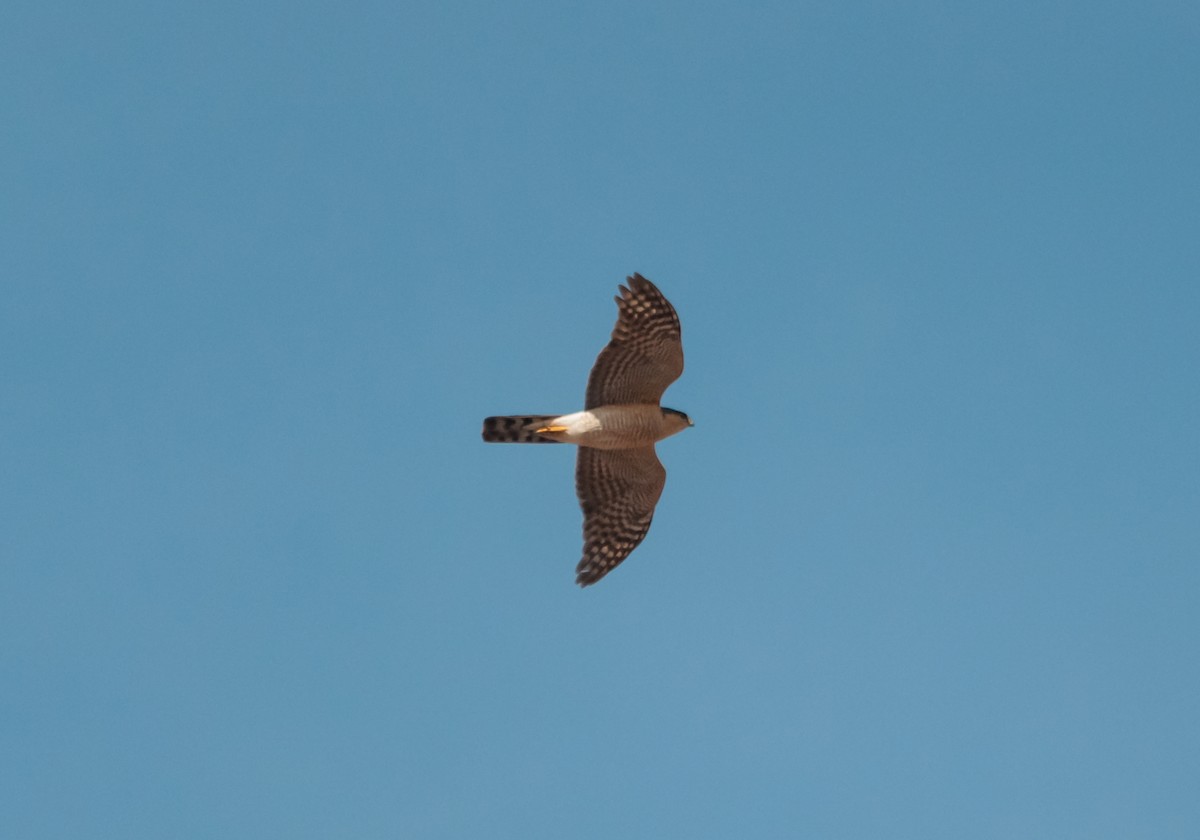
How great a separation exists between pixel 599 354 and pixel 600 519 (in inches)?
106

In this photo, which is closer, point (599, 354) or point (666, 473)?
point (599, 354)

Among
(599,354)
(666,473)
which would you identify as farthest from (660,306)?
(666,473)

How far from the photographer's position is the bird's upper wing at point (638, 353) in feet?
74.3

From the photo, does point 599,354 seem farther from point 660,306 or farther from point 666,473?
point 666,473

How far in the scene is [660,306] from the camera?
22656 millimetres

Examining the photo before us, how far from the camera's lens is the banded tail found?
23.3m

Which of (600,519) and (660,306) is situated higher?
(660,306)

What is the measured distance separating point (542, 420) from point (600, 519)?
194 cm

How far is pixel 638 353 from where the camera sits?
2292 centimetres

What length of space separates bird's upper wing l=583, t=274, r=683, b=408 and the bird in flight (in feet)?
0.04

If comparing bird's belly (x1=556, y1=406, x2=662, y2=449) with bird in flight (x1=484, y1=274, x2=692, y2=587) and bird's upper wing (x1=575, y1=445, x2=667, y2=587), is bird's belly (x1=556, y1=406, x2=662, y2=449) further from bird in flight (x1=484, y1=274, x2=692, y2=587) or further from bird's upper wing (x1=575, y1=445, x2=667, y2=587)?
bird's upper wing (x1=575, y1=445, x2=667, y2=587)

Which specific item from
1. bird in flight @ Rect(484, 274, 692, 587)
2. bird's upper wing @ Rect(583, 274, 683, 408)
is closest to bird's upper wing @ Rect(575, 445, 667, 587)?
bird in flight @ Rect(484, 274, 692, 587)

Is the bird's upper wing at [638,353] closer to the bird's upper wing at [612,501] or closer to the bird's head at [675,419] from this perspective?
the bird's head at [675,419]

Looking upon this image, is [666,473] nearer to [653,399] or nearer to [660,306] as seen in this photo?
[653,399]
